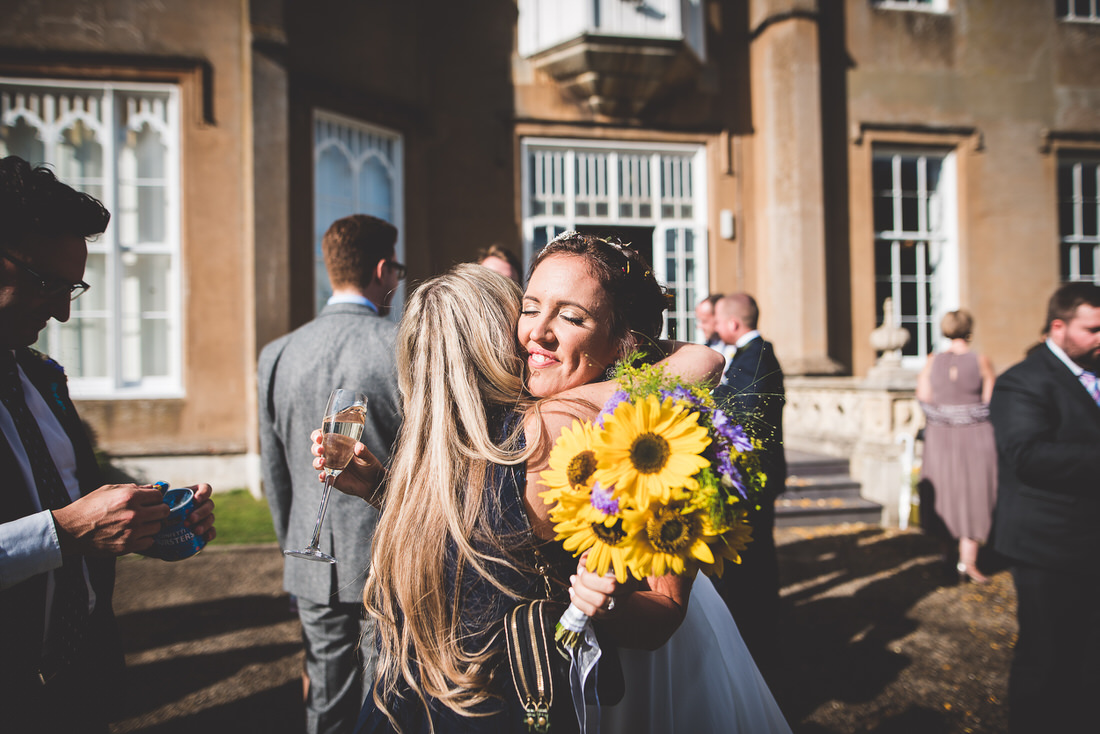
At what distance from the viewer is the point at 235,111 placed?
7117 millimetres

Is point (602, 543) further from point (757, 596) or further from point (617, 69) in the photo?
point (617, 69)

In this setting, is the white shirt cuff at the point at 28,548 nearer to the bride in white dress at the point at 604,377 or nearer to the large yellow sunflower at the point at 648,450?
the bride in white dress at the point at 604,377

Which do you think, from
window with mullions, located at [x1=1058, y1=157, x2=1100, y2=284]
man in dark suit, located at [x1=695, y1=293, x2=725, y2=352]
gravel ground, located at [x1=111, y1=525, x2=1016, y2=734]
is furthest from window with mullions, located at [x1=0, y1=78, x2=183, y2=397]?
window with mullions, located at [x1=1058, y1=157, x2=1100, y2=284]

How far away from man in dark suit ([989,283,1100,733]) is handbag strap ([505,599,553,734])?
2.48 m

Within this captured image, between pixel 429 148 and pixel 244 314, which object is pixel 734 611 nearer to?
pixel 244 314

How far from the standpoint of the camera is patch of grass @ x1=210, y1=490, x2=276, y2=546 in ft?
19.1

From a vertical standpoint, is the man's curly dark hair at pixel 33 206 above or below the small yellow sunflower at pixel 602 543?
above

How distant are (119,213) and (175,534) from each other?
7.04 meters

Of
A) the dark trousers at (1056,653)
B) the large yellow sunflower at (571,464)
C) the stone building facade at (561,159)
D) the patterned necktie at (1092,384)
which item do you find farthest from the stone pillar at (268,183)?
the patterned necktie at (1092,384)

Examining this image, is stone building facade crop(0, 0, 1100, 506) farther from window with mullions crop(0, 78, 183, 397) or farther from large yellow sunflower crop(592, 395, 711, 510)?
large yellow sunflower crop(592, 395, 711, 510)

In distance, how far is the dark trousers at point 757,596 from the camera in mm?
3547

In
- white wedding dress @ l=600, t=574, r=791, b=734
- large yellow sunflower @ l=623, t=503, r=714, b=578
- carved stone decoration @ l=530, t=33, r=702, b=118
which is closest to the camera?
large yellow sunflower @ l=623, t=503, r=714, b=578

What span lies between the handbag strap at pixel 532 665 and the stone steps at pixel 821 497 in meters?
5.92

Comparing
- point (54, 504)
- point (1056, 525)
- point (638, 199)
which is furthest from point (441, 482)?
point (638, 199)
